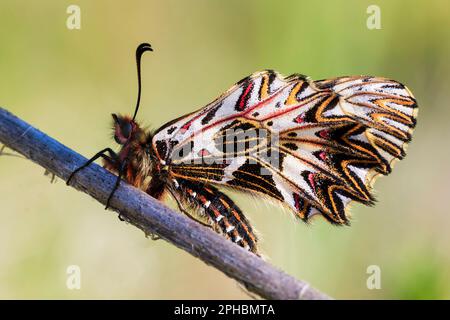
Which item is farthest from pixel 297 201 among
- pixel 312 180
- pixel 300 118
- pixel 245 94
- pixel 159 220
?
pixel 159 220

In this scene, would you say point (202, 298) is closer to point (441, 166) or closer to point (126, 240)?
point (126, 240)

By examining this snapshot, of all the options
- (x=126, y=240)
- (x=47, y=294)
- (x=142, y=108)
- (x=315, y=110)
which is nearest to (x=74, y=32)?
(x=142, y=108)

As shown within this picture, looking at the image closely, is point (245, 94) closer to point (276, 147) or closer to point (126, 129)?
point (276, 147)

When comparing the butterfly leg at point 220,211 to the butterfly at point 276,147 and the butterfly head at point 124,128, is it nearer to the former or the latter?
the butterfly at point 276,147

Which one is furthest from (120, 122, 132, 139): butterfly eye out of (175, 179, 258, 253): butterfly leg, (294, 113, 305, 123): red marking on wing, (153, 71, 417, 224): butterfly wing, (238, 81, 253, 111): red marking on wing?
(294, 113, 305, 123): red marking on wing

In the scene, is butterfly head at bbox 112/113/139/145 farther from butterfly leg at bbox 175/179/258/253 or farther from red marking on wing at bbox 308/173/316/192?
red marking on wing at bbox 308/173/316/192

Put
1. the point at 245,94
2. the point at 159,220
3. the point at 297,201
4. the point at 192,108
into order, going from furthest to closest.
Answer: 1. the point at 192,108
2. the point at 297,201
3. the point at 245,94
4. the point at 159,220
